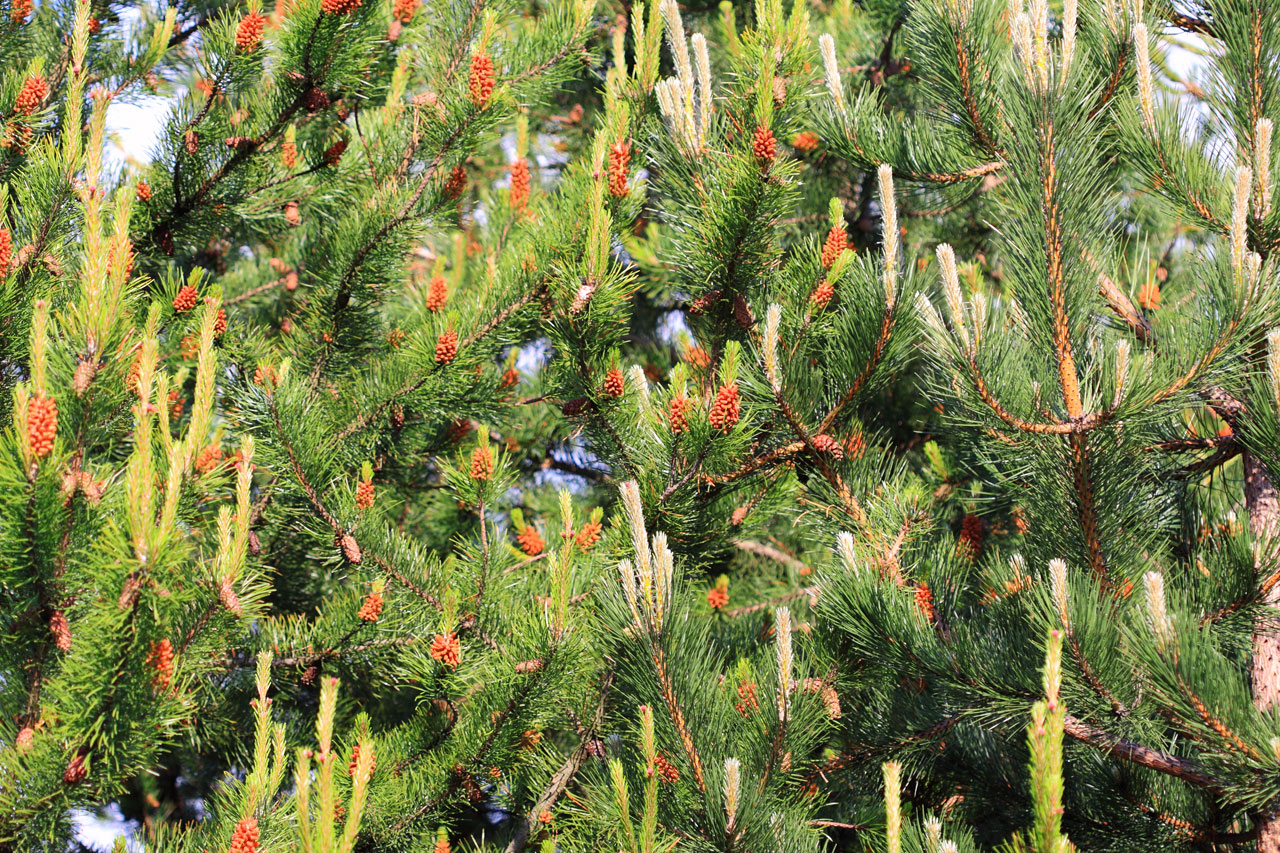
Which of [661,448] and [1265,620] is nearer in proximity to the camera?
[1265,620]

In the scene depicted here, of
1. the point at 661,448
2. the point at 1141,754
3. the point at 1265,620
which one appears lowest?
the point at 1141,754

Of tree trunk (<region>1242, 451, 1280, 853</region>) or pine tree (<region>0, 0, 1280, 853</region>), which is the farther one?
tree trunk (<region>1242, 451, 1280, 853</region>)

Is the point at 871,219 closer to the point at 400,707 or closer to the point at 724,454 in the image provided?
the point at 724,454

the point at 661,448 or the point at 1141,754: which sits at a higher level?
the point at 661,448

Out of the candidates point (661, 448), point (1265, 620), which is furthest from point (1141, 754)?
point (661, 448)

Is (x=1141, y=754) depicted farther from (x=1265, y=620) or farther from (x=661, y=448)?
(x=661, y=448)

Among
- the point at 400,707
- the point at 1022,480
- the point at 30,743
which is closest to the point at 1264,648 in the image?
the point at 1022,480

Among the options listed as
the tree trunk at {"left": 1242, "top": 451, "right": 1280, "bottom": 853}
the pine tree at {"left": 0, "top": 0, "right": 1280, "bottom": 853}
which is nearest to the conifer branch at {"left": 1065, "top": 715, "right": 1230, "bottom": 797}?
the pine tree at {"left": 0, "top": 0, "right": 1280, "bottom": 853}

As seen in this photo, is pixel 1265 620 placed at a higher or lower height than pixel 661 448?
lower

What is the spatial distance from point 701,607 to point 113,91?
2502 mm

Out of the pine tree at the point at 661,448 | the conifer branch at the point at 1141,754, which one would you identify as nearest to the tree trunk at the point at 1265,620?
the pine tree at the point at 661,448

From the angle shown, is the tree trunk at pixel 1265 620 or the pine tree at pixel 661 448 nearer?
the pine tree at pixel 661 448

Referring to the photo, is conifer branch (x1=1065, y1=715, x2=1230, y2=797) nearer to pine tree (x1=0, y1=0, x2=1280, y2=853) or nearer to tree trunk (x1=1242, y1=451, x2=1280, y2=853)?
pine tree (x1=0, y1=0, x2=1280, y2=853)

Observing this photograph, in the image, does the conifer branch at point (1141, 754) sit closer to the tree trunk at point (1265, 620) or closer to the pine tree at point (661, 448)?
the pine tree at point (661, 448)
